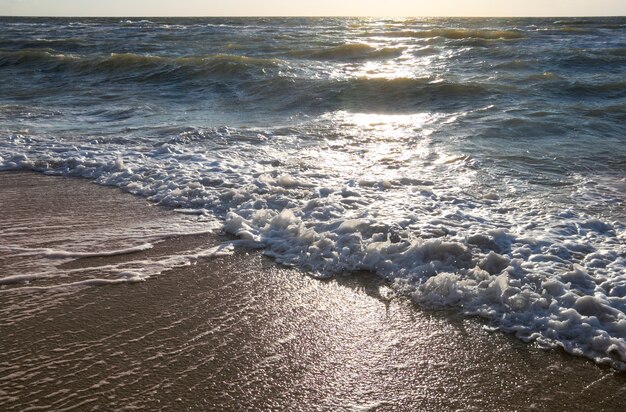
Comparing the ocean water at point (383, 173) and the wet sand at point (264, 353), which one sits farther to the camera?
the ocean water at point (383, 173)

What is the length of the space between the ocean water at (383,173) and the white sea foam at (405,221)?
0.02 metres

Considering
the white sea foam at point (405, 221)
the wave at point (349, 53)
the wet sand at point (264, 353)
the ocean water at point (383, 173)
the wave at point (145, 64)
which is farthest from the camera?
the wave at point (349, 53)

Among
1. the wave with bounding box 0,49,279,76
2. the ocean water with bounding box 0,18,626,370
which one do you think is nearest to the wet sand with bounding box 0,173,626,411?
the ocean water with bounding box 0,18,626,370

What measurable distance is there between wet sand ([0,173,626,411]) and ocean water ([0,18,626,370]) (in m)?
0.21

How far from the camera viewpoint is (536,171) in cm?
631

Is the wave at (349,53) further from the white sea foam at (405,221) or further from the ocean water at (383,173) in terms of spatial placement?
the white sea foam at (405,221)

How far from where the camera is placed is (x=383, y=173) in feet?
20.2

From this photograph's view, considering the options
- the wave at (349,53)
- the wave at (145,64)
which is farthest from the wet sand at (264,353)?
the wave at (349,53)

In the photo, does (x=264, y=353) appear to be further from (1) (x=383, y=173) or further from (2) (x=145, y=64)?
(2) (x=145, y=64)

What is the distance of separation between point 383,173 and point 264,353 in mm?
3525

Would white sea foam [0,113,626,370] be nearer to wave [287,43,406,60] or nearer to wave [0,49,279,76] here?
wave [0,49,279,76]

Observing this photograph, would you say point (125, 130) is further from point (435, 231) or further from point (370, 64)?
point (370, 64)

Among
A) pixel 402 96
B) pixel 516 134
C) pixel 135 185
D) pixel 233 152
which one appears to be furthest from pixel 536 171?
pixel 402 96

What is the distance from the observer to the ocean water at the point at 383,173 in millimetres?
3682
